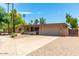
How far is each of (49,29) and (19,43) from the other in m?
0.74

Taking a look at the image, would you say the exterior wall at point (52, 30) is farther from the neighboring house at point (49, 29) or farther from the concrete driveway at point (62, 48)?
the concrete driveway at point (62, 48)

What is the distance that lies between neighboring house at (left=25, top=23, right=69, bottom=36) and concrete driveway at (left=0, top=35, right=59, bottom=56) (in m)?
0.12

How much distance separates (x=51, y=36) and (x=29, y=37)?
48cm

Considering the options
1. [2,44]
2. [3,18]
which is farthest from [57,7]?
[2,44]

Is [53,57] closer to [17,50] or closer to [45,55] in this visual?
[45,55]

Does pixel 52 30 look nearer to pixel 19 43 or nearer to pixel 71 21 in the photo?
pixel 71 21

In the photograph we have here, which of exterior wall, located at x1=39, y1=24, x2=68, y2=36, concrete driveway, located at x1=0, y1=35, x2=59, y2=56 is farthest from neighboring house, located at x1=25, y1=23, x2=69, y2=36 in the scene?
concrete driveway, located at x1=0, y1=35, x2=59, y2=56

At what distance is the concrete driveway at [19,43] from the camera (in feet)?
14.8

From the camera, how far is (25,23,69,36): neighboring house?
446 cm

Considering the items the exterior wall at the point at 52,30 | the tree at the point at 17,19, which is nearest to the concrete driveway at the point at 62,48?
the exterior wall at the point at 52,30

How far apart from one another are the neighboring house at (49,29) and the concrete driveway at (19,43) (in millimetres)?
118

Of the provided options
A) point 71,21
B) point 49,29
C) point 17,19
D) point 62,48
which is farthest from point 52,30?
point 17,19

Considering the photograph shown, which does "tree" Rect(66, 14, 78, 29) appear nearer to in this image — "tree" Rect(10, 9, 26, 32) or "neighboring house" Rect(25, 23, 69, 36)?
"neighboring house" Rect(25, 23, 69, 36)

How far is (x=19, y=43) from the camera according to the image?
4.62 meters
